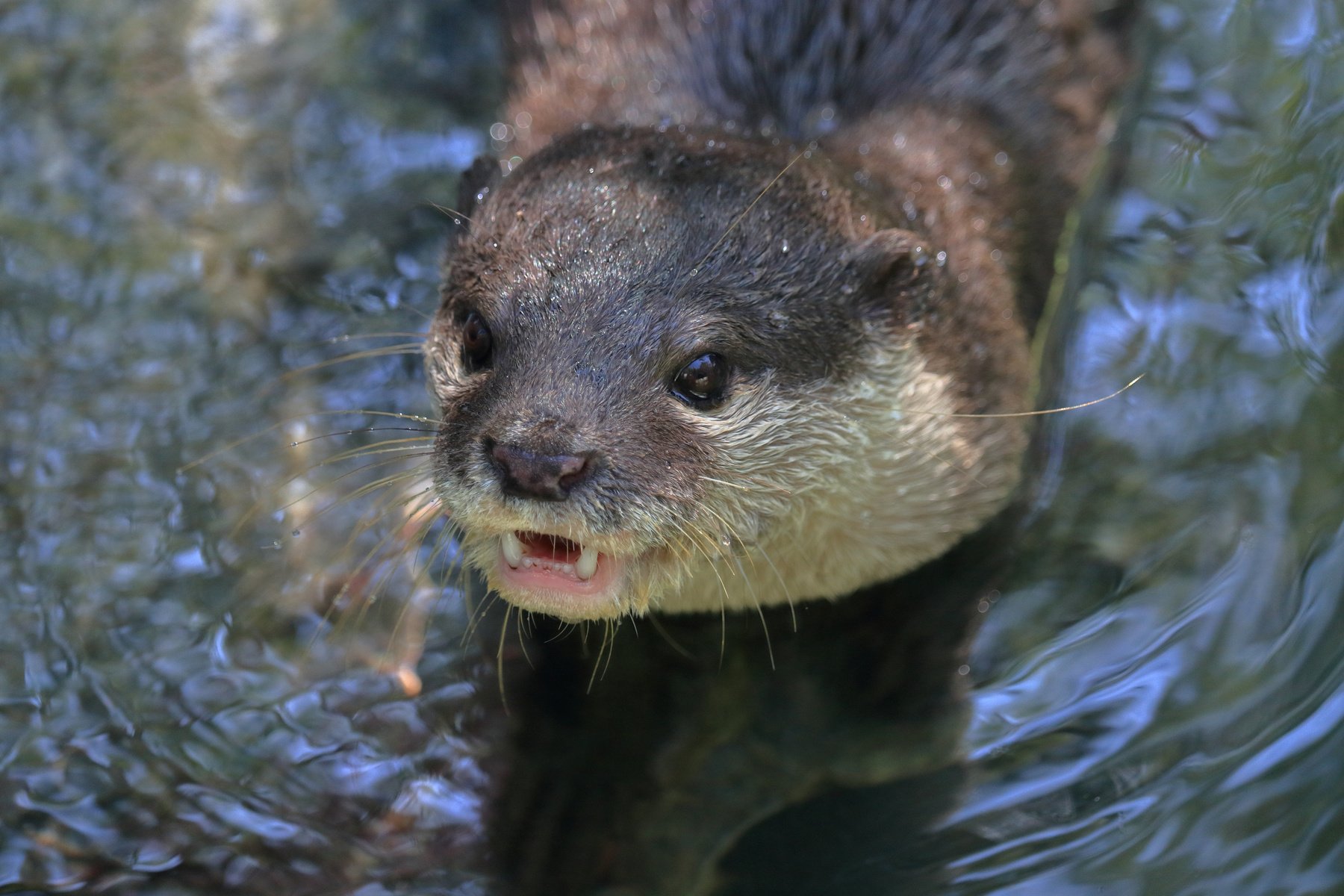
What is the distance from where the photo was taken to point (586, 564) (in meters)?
2.26

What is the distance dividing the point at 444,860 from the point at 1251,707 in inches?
60.0

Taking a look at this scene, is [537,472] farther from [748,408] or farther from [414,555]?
[414,555]

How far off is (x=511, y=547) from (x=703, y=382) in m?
0.42

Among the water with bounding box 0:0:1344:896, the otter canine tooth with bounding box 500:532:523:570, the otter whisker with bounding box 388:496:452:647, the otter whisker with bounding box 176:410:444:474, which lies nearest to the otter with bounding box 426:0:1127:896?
the otter canine tooth with bounding box 500:532:523:570

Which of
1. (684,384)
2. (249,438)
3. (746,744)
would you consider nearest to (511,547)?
(684,384)

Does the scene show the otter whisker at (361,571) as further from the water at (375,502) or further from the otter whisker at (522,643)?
the otter whisker at (522,643)

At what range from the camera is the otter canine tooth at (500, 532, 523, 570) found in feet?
7.45

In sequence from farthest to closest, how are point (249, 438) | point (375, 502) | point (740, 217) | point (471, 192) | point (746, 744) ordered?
point (249, 438) < point (375, 502) < point (746, 744) < point (471, 192) < point (740, 217)

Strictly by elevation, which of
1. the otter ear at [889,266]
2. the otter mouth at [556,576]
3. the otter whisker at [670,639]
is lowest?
the otter whisker at [670,639]

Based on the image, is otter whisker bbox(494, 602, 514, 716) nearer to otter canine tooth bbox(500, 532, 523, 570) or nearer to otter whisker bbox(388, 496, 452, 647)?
otter whisker bbox(388, 496, 452, 647)

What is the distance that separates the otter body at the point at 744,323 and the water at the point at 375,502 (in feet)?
1.33

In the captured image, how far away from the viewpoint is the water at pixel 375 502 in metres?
2.68

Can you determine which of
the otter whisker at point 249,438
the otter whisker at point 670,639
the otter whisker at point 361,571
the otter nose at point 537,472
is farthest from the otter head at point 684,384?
the otter whisker at point 249,438

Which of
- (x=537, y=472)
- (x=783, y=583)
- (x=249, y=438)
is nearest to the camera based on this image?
(x=537, y=472)
